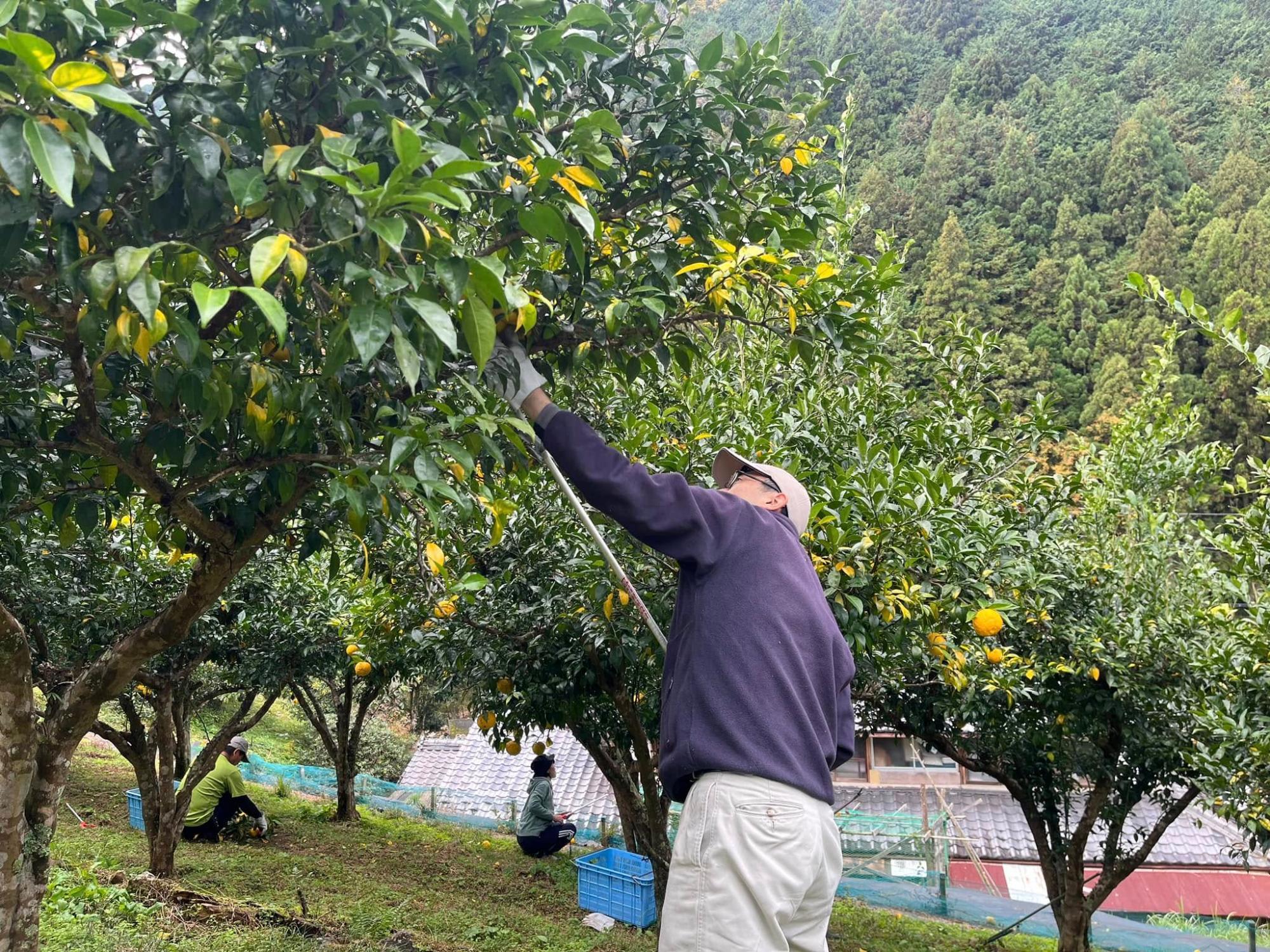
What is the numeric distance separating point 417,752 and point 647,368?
47.0 feet

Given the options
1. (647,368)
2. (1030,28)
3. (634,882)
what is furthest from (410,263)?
(1030,28)

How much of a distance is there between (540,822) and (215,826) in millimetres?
3005

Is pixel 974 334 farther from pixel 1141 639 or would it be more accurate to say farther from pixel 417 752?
pixel 417 752

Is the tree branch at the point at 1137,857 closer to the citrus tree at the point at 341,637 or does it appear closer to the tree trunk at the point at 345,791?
the citrus tree at the point at 341,637

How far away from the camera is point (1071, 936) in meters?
6.21

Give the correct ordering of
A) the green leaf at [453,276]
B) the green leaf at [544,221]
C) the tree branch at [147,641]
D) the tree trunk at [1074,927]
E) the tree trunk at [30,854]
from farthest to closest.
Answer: the tree trunk at [1074,927] → the tree branch at [147,641] → the tree trunk at [30,854] → the green leaf at [544,221] → the green leaf at [453,276]

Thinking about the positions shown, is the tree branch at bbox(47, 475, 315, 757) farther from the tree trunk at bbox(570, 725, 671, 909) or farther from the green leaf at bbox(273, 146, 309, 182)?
the tree trunk at bbox(570, 725, 671, 909)

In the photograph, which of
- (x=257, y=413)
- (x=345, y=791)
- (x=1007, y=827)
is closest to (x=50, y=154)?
(x=257, y=413)

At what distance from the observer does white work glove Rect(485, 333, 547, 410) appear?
6.61ft

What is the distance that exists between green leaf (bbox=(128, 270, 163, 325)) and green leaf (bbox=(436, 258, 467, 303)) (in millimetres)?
376

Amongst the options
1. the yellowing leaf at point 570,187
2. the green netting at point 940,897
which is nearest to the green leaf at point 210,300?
the yellowing leaf at point 570,187

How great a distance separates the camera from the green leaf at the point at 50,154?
1.09 m

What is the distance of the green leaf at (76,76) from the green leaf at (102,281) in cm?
24

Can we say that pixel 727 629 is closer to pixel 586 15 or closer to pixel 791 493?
pixel 791 493
